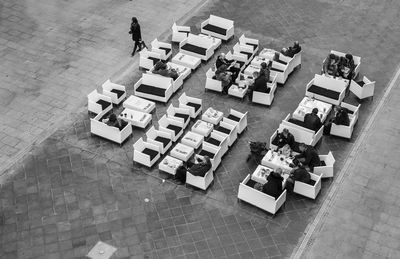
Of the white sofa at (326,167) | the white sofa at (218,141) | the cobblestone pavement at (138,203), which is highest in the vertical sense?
the white sofa at (326,167)

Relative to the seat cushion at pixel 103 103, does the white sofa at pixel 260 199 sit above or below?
above

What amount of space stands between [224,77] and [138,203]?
612 cm

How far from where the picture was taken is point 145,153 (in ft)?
56.7

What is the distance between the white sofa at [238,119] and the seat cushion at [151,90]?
103 inches

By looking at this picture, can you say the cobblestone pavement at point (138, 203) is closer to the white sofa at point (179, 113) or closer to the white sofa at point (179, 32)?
the white sofa at point (179, 113)

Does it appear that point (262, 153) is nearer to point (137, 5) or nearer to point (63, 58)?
point (63, 58)

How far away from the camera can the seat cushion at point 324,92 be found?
64.9ft

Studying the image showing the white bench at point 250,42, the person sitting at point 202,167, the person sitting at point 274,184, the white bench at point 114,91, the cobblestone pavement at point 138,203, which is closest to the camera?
the cobblestone pavement at point 138,203

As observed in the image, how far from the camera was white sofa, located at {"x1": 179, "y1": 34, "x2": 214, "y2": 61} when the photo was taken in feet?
72.1

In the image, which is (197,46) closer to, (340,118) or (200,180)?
(340,118)

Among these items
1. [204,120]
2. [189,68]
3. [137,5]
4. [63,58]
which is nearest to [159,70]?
[189,68]

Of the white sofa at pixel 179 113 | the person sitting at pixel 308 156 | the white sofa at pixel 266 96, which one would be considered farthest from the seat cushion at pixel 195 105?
the person sitting at pixel 308 156

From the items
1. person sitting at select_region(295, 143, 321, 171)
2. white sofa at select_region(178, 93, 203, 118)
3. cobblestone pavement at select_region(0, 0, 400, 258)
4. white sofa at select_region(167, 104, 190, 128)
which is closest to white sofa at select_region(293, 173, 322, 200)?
cobblestone pavement at select_region(0, 0, 400, 258)

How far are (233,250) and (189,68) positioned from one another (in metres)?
8.41
